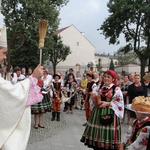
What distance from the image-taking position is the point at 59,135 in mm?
6910

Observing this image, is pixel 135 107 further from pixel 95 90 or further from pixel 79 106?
pixel 79 106

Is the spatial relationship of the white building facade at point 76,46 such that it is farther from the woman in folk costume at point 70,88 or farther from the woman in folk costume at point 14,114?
the woman in folk costume at point 14,114

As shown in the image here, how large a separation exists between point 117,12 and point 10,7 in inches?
404

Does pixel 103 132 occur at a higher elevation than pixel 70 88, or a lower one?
lower

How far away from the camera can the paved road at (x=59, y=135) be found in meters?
5.87

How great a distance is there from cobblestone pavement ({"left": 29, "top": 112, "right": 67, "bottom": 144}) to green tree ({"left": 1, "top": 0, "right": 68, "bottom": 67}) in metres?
15.9

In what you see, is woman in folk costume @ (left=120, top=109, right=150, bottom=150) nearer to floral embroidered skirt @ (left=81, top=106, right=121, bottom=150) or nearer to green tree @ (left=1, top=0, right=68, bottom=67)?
floral embroidered skirt @ (left=81, top=106, right=121, bottom=150)

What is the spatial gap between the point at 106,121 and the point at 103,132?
204 mm

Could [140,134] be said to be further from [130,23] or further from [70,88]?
[130,23]

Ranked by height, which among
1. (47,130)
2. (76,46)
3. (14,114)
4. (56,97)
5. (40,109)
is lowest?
(47,130)

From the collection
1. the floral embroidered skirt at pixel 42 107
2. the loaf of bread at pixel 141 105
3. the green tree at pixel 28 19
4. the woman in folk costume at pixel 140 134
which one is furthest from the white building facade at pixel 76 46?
the loaf of bread at pixel 141 105

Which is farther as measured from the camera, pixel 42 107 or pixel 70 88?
pixel 70 88

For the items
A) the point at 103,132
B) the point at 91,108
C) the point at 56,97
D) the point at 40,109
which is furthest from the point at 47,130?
the point at 103,132

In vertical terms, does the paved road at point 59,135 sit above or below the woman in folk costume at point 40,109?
below
